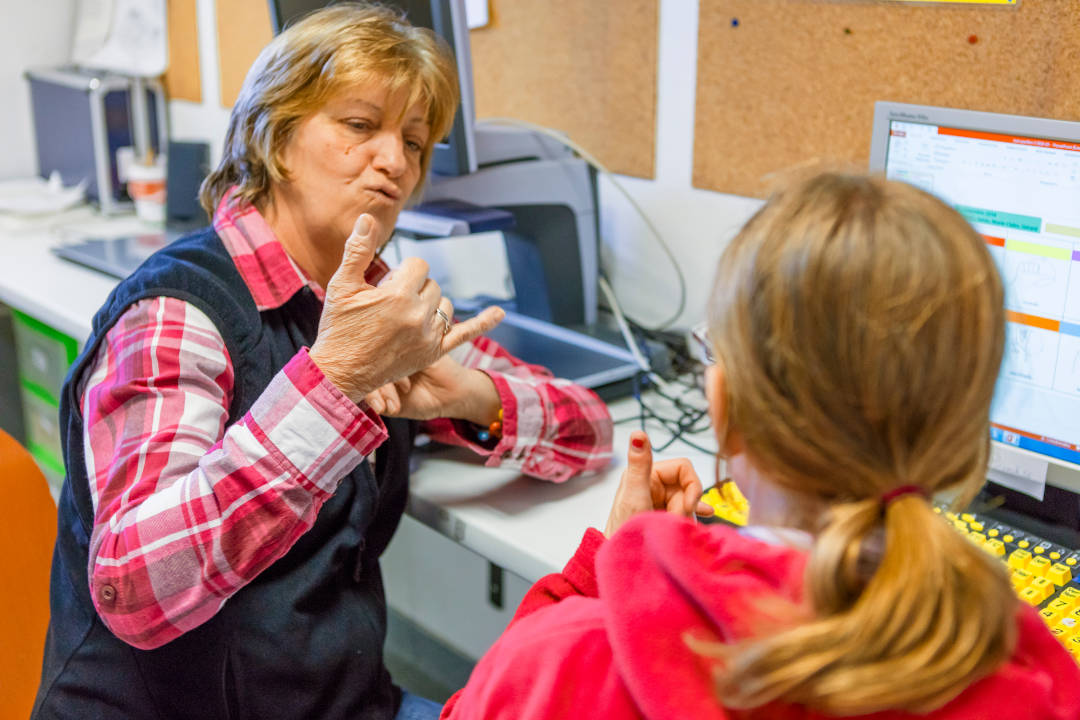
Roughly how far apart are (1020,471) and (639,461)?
1.41ft

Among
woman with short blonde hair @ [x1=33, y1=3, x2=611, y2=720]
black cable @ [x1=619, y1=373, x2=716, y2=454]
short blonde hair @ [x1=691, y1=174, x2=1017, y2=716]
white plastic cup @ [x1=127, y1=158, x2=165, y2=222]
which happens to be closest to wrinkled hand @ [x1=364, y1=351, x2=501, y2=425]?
woman with short blonde hair @ [x1=33, y1=3, x2=611, y2=720]

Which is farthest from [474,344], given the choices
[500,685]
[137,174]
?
[137,174]

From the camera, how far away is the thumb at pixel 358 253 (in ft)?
2.85

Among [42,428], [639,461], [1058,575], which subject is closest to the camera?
[639,461]

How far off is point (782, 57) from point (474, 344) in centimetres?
57

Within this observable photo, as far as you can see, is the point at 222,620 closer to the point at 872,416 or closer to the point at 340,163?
the point at 340,163

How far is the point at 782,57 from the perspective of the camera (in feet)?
4.61

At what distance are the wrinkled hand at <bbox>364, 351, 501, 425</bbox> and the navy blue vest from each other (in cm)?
12

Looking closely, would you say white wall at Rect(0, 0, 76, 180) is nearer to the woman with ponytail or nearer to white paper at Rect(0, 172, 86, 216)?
white paper at Rect(0, 172, 86, 216)

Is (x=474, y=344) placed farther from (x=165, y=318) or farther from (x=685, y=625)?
(x=685, y=625)

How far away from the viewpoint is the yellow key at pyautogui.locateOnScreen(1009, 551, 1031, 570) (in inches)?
36.0

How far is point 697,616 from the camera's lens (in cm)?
55

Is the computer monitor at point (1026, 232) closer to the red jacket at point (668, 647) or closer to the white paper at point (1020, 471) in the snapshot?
the white paper at point (1020, 471)

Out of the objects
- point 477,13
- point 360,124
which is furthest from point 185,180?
point 360,124
